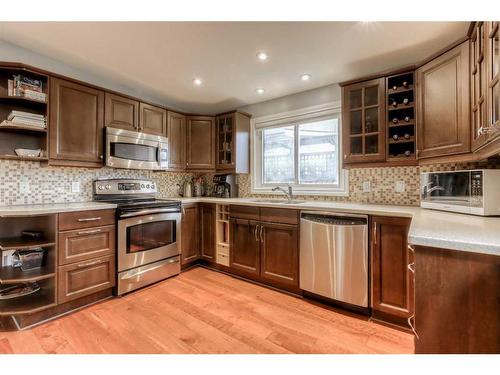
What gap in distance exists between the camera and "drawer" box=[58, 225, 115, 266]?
2021 mm

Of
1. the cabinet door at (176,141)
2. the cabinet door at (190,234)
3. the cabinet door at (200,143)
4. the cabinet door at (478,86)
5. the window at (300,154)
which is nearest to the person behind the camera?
the cabinet door at (478,86)

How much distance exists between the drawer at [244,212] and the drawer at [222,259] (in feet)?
1.78

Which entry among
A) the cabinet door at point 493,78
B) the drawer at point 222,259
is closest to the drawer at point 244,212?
the drawer at point 222,259

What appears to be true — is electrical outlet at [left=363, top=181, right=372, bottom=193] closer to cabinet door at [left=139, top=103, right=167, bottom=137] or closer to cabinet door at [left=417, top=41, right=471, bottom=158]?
cabinet door at [left=417, top=41, right=471, bottom=158]

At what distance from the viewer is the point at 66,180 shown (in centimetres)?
253

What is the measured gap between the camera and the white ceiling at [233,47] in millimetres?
1804

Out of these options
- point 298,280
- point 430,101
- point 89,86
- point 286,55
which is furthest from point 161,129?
point 430,101

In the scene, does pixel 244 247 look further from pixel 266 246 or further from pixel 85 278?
pixel 85 278

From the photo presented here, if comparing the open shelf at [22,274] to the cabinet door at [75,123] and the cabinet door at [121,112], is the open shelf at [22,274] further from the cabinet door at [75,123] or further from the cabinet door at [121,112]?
the cabinet door at [121,112]

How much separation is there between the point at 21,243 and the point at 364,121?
322cm

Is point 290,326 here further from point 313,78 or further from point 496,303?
point 313,78

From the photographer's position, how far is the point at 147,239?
2631 millimetres

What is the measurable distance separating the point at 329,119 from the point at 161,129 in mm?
2160

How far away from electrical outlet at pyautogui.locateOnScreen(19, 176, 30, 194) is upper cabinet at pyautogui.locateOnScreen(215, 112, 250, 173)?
82.7 inches
